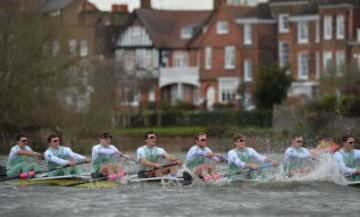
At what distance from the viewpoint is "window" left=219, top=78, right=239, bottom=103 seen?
87375 millimetres

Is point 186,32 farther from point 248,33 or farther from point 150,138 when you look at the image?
point 150,138

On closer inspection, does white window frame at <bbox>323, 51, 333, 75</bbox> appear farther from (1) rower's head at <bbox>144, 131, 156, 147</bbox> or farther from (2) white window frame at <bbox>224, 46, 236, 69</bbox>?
(1) rower's head at <bbox>144, 131, 156, 147</bbox>

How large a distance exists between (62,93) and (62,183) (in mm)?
19297

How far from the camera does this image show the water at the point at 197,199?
90.5 feet

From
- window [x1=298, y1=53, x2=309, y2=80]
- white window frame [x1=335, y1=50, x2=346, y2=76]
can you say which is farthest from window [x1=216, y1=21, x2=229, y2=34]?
white window frame [x1=335, y1=50, x2=346, y2=76]

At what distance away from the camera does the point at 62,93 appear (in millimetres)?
52281

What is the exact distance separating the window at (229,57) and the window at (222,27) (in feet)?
3.62

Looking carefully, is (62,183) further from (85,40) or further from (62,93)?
(85,40)

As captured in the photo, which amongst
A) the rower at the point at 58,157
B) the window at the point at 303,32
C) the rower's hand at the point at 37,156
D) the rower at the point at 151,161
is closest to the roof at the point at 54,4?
the rower at the point at 58,157

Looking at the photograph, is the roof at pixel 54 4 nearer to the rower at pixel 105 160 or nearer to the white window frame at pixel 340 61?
the white window frame at pixel 340 61

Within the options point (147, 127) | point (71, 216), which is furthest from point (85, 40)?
point (71, 216)

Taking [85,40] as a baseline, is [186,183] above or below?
below

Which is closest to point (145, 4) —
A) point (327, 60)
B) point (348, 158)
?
point (327, 60)

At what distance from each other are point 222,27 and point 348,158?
5750 cm
